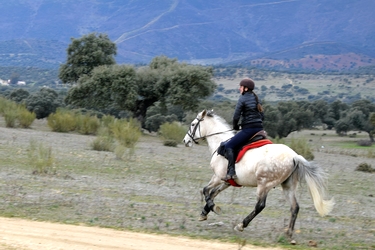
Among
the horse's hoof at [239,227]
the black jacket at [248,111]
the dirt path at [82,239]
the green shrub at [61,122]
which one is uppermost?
the black jacket at [248,111]

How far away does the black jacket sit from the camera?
1166 cm

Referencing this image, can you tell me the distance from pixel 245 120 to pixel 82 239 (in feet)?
11.8

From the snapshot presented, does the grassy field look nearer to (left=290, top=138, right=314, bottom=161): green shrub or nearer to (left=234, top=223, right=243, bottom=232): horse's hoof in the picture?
(left=234, top=223, right=243, bottom=232): horse's hoof

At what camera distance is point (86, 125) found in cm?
3869

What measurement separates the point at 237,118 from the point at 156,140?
88.5 feet

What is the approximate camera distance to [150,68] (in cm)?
4797

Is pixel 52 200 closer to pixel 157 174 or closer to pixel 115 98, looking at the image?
pixel 157 174

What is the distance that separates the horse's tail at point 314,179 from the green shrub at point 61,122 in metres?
28.0

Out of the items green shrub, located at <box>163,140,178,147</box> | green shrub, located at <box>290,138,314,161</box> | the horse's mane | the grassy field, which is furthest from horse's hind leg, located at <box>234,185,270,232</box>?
green shrub, located at <box>163,140,178,147</box>

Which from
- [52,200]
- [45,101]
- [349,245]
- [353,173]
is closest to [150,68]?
[45,101]

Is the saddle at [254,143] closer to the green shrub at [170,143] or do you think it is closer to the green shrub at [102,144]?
the green shrub at [102,144]

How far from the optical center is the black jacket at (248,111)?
1166 cm

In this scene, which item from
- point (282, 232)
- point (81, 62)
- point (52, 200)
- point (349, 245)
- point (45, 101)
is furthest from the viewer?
point (45, 101)

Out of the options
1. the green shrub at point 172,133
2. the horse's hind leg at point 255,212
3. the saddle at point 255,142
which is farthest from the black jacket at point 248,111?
the green shrub at point 172,133
